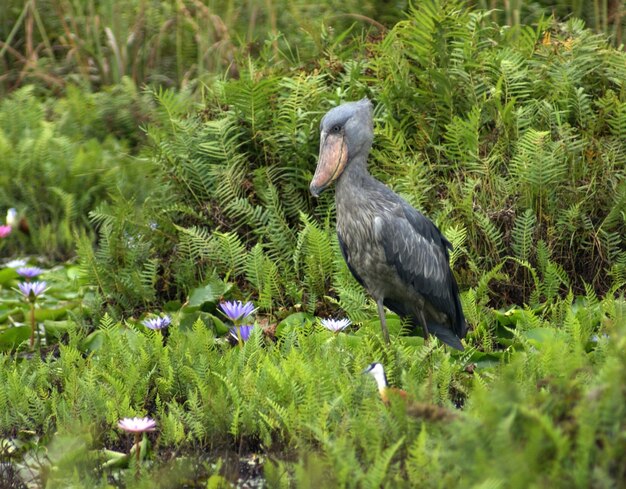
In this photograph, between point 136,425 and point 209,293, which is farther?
point 209,293

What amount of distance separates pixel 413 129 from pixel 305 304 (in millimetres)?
1191

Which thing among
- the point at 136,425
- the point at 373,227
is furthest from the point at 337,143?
the point at 136,425

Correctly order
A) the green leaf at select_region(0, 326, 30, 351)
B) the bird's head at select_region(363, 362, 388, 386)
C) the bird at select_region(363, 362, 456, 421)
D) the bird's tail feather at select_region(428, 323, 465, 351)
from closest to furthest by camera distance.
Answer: the bird at select_region(363, 362, 456, 421), the bird's head at select_region(363, 362, 388, 386), the bird's tail feather at select_region(428, 323, 465, 351), the green leaf at select_region(0, 326, 30, 351)

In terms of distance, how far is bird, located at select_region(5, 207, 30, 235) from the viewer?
6.28 meters

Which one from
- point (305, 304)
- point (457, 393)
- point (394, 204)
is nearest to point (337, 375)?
point (457, 393)

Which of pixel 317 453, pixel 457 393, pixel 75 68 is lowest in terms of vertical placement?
pixel 75 68

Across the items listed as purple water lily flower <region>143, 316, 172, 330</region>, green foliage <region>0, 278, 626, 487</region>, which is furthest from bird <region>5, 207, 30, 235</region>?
purple water lily flower <region>143, 316, 172, 330</region>

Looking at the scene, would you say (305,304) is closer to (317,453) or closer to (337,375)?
(337,375)

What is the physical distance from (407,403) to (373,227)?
120 cm

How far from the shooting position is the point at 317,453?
10.6ft

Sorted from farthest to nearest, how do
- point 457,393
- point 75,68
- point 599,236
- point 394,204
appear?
1. point 75,68
2. point 599,236
3. point 394,204
4. point 457,393

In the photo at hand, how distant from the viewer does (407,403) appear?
325 centimetres

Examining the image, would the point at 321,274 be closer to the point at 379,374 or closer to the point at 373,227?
the point at 373,227

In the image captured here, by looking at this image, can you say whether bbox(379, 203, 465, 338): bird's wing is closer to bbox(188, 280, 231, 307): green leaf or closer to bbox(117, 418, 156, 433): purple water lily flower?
bbox(188, 280, 231, 307): green leaf
